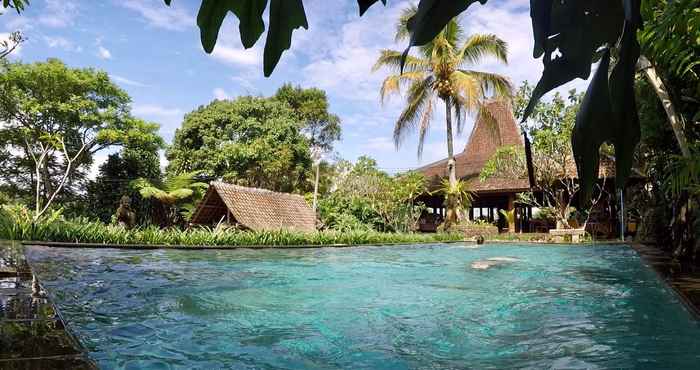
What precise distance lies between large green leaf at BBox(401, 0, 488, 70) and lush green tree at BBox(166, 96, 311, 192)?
20.8 metres

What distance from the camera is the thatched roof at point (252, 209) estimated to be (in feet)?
43.2

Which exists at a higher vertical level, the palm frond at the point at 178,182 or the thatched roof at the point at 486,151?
the thatched roof at the point at 486,151

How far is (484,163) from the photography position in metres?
20.6

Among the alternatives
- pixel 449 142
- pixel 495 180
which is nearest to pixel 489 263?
pixel 449 142

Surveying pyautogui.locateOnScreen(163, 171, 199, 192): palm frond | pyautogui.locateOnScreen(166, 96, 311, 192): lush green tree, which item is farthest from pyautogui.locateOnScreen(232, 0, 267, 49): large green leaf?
pyautogui.locateOnScreen(166, 96, 311, 192): lush green tree

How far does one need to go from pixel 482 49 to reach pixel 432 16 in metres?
18.0

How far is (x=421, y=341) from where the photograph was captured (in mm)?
3756

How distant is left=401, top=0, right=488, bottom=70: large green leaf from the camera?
66 centimetres

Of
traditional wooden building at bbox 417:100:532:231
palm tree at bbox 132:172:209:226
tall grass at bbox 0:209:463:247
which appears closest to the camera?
tall grass at bbox 0:209:463:247

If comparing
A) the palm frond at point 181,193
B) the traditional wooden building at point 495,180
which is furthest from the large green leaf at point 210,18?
the palm frond at point 181,193

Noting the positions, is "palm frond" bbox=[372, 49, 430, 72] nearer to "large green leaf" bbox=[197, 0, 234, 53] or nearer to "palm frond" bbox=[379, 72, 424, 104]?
"palm frond" bbox=[379, 72, 424, 104]

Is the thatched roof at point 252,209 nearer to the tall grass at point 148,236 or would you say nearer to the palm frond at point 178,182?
the tall grass at point 148,236

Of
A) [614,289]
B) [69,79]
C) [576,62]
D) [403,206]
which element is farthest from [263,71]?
[69,79]

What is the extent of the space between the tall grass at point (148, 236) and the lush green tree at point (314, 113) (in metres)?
13.3
